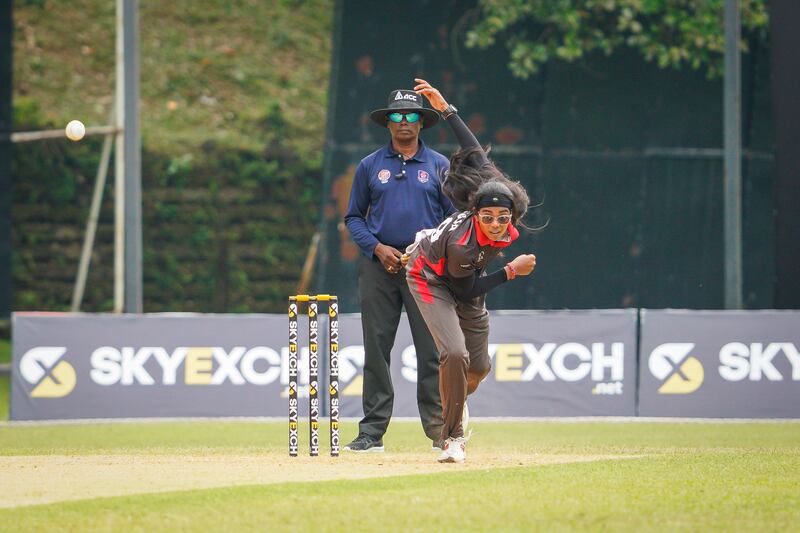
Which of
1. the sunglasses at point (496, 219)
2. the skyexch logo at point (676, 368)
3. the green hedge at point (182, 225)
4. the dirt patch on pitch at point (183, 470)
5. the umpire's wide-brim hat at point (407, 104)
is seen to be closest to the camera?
the dirt patch on pitch at point (183, 470)

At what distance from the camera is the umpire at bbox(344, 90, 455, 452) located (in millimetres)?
9492

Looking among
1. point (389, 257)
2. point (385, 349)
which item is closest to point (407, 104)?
point (389, 257)

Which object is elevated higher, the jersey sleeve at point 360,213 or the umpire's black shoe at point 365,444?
the jersey sleeve at point 360,213

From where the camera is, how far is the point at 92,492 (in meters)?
7.47

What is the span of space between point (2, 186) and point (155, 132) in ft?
23.1

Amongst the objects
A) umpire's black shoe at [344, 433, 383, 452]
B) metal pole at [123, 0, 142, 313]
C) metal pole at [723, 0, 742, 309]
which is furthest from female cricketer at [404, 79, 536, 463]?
metal pole at [723, 0, 742, 309]

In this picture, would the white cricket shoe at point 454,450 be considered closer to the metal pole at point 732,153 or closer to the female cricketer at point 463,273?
the female cricketer at point 463,273

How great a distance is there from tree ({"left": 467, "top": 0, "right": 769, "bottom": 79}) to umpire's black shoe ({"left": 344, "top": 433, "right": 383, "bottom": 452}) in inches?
447

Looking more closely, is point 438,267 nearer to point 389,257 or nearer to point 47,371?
point 389,257

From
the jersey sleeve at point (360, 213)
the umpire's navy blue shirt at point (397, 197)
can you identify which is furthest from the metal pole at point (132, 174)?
the umpire's navy blue shirt at point (397, 197)

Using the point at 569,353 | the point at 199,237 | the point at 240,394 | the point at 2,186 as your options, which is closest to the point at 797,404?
the point at 569,353

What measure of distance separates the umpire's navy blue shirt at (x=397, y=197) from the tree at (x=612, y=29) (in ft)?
35.4

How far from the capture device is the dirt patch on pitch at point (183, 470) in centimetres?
757

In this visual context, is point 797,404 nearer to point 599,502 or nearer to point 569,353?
point 569,353
